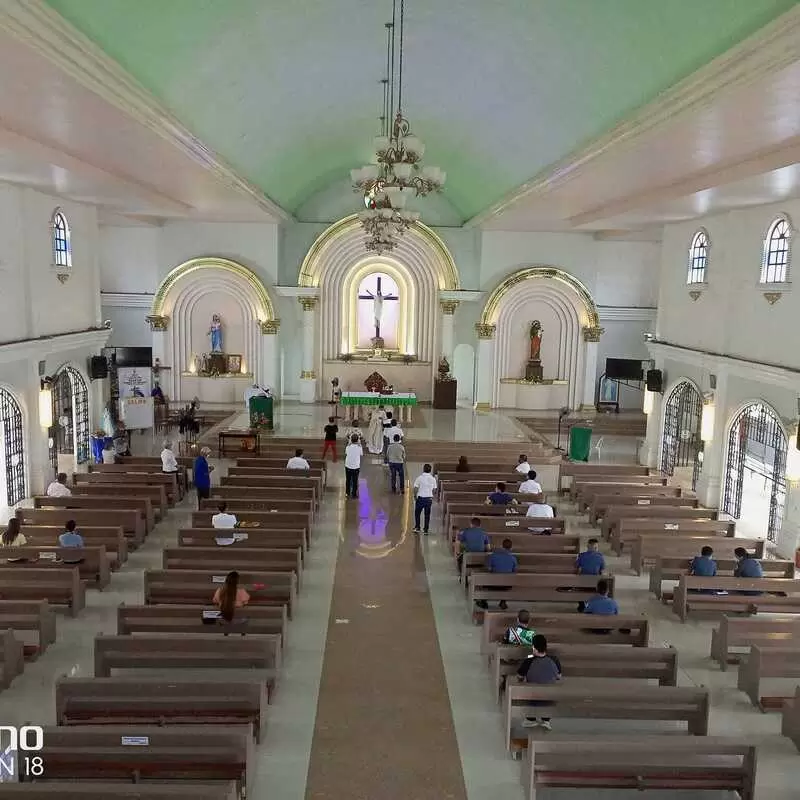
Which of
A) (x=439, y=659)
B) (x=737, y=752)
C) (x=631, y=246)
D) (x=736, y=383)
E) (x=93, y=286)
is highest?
(x=631, y=246)

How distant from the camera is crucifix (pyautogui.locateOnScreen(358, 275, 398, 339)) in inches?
1171

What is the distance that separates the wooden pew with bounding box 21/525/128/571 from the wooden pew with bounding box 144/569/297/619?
8.92ft

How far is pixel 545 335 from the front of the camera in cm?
2897

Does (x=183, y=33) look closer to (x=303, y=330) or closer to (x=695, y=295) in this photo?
(x=695, y=295)

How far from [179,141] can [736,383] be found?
12985mm

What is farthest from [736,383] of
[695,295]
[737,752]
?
[737,752]

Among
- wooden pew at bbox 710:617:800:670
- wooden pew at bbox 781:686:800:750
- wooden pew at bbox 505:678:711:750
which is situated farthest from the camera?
wooden pew at bbox 710:617:800:670

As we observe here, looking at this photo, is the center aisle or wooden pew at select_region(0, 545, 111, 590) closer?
the center aisle

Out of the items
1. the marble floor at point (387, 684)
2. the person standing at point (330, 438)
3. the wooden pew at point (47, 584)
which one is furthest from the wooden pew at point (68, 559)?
the person standing at point (330, 438)

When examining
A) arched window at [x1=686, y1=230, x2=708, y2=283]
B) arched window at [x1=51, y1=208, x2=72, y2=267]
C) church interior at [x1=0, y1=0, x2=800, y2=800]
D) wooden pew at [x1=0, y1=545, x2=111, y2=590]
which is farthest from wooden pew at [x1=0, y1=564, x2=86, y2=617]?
arched window at [x1=686, y1=230, x2=708, y2=283]

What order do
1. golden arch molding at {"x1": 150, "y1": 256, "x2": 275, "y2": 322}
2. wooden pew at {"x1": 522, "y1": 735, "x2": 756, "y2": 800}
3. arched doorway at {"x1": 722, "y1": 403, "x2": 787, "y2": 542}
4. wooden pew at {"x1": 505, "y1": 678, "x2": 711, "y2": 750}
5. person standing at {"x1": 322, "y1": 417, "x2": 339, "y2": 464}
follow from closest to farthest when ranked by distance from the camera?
wooden pew at {"x1": 522, "y1": 735, "x2": 756, "y2": 800}, wooden pew at {"x1": 505, "y1": 678, "x2": 711, "y2": 750}, arched doorway at {"x1": 722, "y1": 403, "x2": 787, "y2": 542}, person standing at {"x1": 322, "y1": 417, "x2": 339, "y2": 464}, golden arch molding at {"x1": 150, "y1": 256, "x2": 275, "y2": 322}

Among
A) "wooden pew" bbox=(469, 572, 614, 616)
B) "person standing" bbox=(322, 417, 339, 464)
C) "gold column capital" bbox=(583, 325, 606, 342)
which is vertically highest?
"gold column capital" bbox=(583, 325, 606, 342)

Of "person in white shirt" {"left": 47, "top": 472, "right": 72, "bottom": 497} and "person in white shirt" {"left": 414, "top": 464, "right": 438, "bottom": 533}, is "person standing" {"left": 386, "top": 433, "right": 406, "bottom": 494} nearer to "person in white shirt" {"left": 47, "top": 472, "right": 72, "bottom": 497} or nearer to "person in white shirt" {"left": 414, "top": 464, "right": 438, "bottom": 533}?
"person in white shirt" {"left": 414, "top": 464, "right": 438, "bottom": 533}

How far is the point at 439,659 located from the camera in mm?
10367
